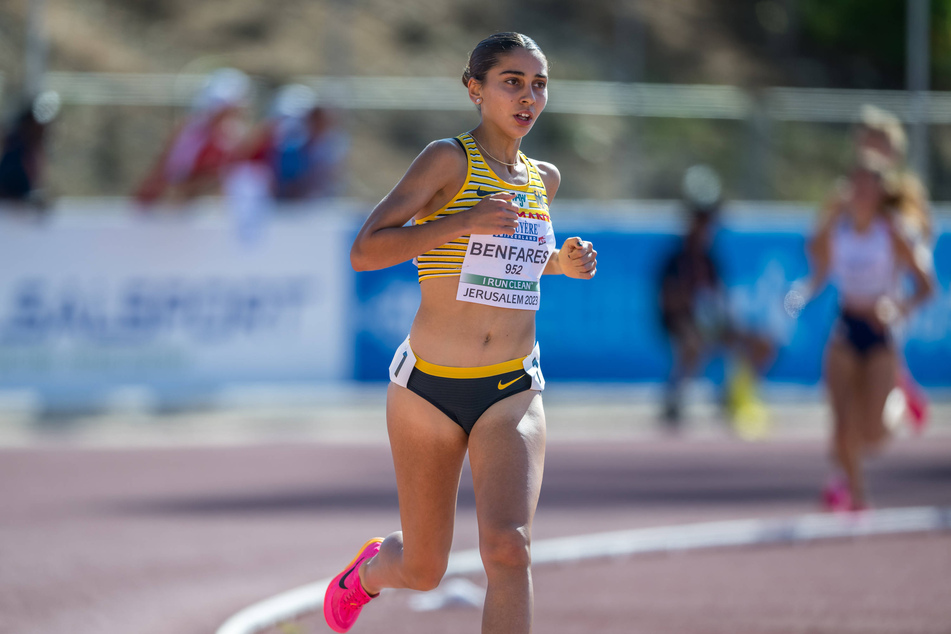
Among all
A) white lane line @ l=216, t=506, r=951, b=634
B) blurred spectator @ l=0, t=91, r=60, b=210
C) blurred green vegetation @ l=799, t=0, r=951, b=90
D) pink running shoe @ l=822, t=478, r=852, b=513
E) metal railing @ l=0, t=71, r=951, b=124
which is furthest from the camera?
blurred green vegetation @ l=799, t=0, r=951, b=90

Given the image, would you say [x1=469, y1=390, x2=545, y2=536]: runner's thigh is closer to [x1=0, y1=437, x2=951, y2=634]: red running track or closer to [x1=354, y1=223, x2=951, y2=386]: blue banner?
[x1=0, y1=437, x2=951, y2=634]: red running track

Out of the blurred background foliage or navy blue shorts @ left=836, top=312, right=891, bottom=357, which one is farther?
the blurred background foliage

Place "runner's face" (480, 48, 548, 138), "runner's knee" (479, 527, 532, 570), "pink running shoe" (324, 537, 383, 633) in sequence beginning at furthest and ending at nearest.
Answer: "pink running shoe" (324, 537, 383, 633) < "runner's face" (480, 48, 548, 138) < "runner's knee" (479, 527, 532, 570)

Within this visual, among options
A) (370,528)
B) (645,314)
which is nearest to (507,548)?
(370,528)

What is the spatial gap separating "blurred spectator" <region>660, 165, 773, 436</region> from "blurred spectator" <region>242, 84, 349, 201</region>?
14.1 feet

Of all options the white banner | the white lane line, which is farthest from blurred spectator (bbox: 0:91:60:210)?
the white lane line

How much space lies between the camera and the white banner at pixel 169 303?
46.8 feet

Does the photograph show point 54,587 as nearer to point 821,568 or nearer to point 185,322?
point 821,568

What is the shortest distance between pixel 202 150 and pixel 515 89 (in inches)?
464

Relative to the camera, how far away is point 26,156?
585 inches

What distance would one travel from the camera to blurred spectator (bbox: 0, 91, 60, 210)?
1454 centimetres

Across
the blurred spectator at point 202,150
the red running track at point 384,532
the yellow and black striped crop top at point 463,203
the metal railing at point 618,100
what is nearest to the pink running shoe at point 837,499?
the red running track at point 384,532

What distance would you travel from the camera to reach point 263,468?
11766 millimetres

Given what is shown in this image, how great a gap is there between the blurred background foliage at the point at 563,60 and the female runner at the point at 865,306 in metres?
9.28
